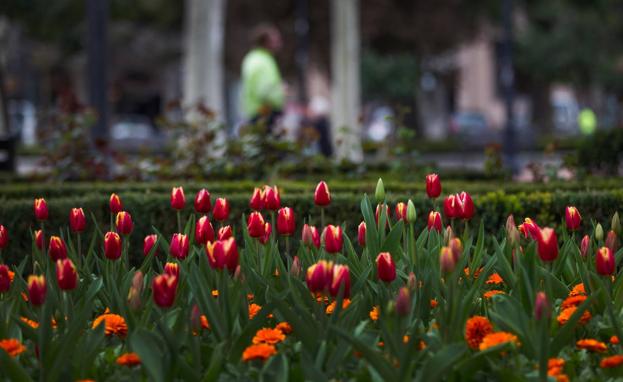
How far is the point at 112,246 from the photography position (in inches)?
158

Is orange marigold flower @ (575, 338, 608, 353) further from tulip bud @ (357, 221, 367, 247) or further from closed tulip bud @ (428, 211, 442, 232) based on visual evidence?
tulip bud @ (357, 221, 367, 247)

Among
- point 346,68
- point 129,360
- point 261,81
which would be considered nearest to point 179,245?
point 129,360

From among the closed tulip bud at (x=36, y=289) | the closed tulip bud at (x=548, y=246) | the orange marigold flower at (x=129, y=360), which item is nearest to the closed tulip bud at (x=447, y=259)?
the closed tulip bud at (x=548, y=246)

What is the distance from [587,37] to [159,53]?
15.5m

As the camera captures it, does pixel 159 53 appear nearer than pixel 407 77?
No

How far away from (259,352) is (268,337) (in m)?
0.26

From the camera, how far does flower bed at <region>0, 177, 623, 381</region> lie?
326 centimetres

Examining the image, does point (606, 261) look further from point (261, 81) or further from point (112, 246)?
point (261, 81)

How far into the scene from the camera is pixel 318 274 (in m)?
3.36

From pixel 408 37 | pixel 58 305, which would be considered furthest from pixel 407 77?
pixel 58 305

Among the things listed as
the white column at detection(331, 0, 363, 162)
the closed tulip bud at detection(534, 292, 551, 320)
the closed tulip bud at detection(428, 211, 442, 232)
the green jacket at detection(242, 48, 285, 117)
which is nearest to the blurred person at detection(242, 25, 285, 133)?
the green jacket at detection(242, 48, 285, 117)

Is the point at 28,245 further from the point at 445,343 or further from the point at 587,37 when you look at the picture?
the point at 587,37

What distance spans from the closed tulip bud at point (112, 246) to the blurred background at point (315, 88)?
534 cm

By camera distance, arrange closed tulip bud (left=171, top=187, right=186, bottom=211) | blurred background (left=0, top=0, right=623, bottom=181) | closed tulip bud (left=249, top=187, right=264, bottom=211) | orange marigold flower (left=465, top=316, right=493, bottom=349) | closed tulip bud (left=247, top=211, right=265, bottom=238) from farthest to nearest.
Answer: blurred background (left=0, top=0, right=623, bottom=181) < closed tulip bud (left=171, top=187, right=186, bottom=211) < closed tulip bud (left=249, top=187, right=264, bottom=211) < closed tulip bud (left=247, top=211, right=265, bottom=238) < orange marigold flower (left=465, top=316, right=493, bottom=349)
